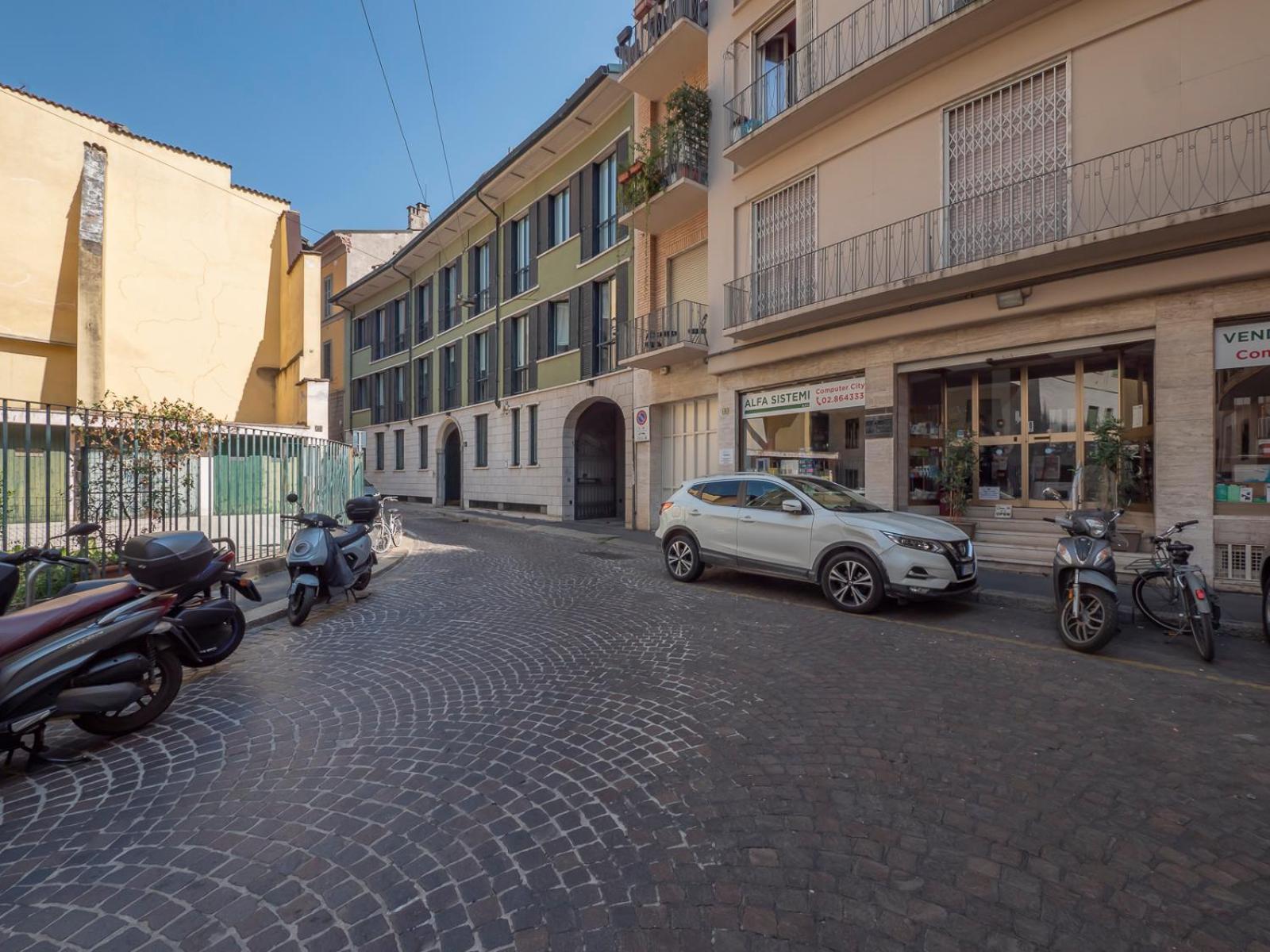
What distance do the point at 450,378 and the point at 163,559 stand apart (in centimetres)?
2374

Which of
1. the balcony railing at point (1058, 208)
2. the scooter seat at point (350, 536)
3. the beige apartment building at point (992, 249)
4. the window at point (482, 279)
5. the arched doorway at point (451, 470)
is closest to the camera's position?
the scooter seat at point (350, 536)

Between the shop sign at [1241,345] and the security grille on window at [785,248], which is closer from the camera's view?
the shop sign at [1241,345]

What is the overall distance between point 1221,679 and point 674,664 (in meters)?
4.12

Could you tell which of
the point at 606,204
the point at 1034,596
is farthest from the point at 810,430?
the point at 606,204

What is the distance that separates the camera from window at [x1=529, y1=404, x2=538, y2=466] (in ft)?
69.1

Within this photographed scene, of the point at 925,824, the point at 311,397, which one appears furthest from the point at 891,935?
the point at 311,397

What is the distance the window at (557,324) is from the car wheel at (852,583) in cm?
1473

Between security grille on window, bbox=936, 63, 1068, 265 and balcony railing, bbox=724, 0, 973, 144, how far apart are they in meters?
1.56

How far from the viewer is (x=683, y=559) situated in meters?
9.03

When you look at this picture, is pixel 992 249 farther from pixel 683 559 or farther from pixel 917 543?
pixel 683 559

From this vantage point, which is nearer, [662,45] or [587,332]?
[662,45]

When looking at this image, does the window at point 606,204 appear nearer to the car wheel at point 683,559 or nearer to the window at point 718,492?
the window at point 718,492

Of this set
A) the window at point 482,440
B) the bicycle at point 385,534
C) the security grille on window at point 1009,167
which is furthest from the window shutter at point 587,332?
the security grille on window at point 1009,167

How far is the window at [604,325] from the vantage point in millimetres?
17969
